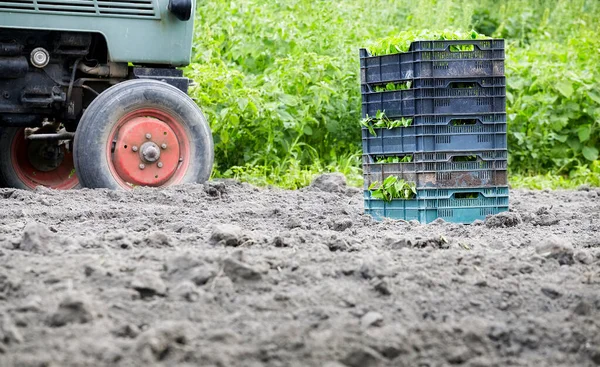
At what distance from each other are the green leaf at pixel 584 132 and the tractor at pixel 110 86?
426cm

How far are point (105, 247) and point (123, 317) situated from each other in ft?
3.17

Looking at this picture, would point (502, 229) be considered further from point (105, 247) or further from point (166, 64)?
point (166, 64)

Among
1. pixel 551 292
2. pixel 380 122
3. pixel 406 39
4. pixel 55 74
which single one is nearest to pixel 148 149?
pixel 55 74

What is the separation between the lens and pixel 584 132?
904 cm

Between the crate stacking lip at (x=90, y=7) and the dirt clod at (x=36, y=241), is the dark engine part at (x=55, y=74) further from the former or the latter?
the dirt clod at (x=36, y=241)

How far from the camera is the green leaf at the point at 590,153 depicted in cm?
899

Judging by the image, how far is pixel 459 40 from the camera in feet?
16.4

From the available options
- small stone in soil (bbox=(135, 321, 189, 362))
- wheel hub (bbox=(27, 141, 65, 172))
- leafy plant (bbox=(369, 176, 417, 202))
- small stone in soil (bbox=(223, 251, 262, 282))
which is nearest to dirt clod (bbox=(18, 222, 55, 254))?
small stone in soil (bbox=(223, 251, 262, 282))

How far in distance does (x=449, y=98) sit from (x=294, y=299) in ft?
8.17

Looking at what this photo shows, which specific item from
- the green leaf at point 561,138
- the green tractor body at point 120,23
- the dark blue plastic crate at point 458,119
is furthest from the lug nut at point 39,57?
the green leaf at point 561,138

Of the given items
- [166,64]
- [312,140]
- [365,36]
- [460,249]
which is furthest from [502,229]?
[365,36]

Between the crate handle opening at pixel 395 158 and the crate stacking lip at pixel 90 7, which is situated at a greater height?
the crate stacking lip at pixel 90 7

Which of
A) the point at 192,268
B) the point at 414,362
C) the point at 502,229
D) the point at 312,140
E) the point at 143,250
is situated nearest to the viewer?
the point at 414,362

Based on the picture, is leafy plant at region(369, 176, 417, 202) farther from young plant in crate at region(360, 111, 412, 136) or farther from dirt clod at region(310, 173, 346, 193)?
dirt clod at region(310, 173, 346, 193)
